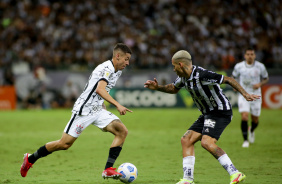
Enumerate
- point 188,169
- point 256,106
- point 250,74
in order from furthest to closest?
point 250,74, point 256,106, point 188,169

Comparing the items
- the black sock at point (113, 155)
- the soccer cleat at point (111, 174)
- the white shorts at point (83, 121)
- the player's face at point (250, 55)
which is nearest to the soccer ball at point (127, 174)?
the soccer cleat at point (111, 174)

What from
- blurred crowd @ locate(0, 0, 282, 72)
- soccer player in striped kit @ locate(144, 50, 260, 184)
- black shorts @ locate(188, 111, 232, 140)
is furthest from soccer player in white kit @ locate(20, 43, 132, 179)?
blurred crowd @ locate(0, 0, 282, 72)

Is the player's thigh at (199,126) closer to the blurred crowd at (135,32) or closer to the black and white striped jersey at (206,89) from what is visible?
the black and white striped jersey at (206,89)

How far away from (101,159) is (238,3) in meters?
22.7

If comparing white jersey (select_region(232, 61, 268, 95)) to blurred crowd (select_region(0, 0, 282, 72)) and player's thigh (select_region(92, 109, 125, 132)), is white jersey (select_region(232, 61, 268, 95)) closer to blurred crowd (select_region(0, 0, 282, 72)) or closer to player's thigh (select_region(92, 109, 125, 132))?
player's thigh (select_region(92, 109, 125, 132))

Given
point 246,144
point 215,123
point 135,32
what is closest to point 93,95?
point 215,123

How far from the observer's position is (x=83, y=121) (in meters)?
8.16

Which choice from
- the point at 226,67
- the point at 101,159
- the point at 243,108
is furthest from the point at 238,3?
the point at 101,159

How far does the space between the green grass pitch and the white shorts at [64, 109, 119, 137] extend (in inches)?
35.5

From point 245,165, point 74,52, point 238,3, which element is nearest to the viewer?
point 245,165

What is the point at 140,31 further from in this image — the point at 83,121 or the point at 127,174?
the point at 127,174

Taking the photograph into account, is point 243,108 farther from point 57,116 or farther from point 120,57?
point 57,116

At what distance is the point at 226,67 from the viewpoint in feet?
86.4

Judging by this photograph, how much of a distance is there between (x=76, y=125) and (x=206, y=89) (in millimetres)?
2380
